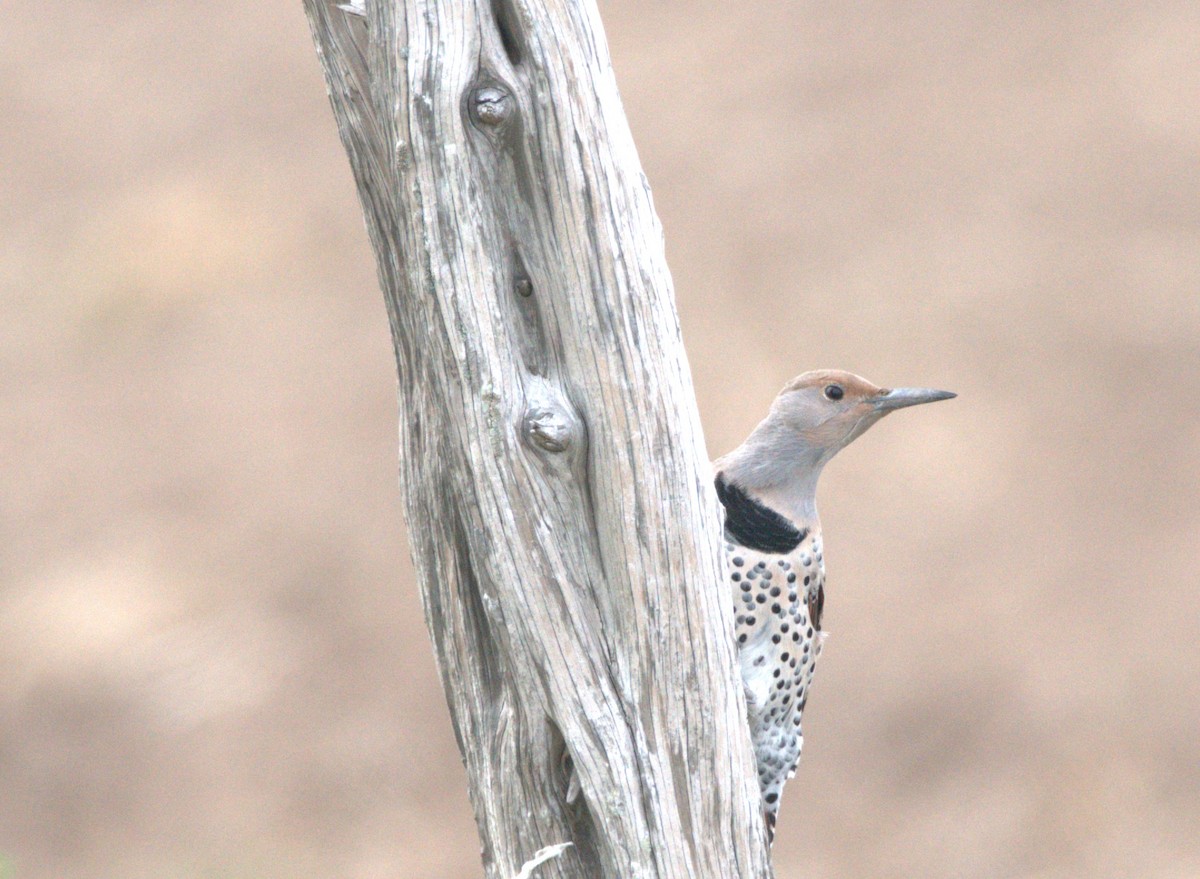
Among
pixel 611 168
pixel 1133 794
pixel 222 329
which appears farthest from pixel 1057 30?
pixel 611 168

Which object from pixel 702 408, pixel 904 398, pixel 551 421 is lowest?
pixel 551 421

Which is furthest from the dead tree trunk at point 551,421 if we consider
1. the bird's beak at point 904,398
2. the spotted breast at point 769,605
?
the bird's beak at point 904,398

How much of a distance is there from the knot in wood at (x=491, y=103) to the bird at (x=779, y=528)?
2.78 feet

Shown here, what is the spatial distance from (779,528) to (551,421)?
78 cm

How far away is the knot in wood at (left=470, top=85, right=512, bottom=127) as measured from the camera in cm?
210

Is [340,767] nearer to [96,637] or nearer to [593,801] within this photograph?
[96,637]

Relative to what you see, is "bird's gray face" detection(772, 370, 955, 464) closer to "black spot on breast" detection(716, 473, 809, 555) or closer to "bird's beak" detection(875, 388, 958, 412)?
"bird's beak" detection(875, 388, 958, 412)

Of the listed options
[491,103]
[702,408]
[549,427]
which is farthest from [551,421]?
[702,408]

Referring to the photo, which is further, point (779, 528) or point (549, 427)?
point (779, 528)

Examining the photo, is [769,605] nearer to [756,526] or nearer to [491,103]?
[756,526]

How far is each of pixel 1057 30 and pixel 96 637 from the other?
5.97 meters

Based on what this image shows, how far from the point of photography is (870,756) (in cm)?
651

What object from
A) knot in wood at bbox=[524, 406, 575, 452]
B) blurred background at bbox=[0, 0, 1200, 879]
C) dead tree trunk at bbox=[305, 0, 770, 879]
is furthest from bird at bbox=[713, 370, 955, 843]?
blurred background at bbox=[0, 0, 1200, 879]

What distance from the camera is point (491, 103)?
6.90 feet
